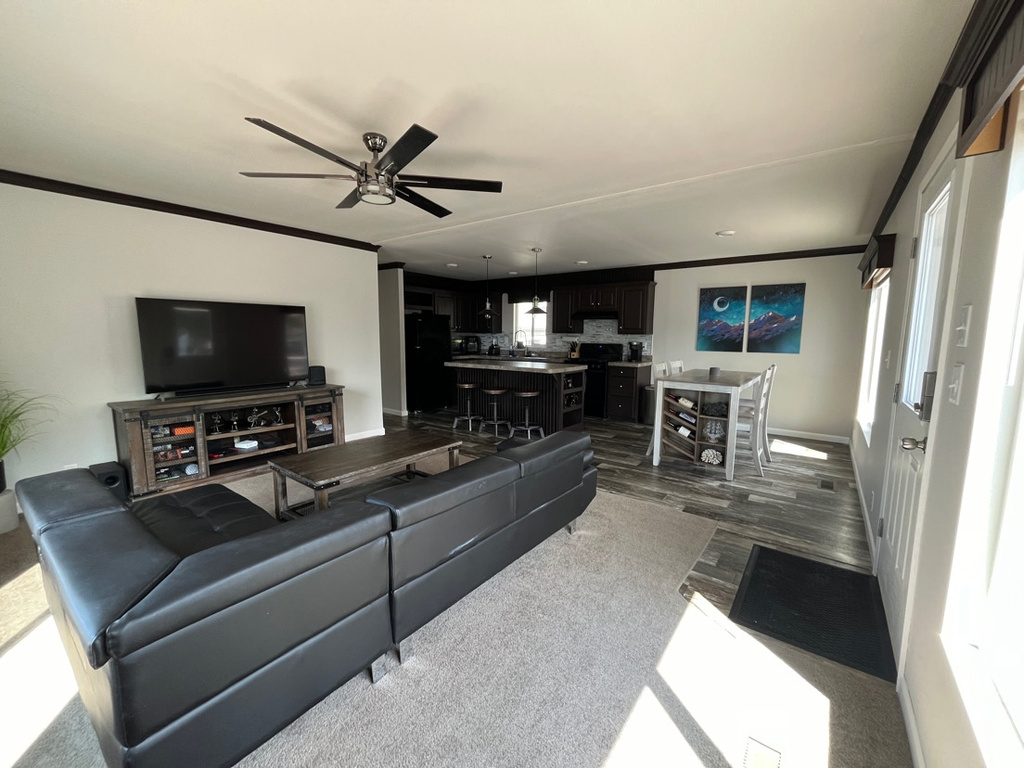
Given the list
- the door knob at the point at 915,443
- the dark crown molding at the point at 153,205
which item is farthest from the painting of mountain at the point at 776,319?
the dark crown molding at the point at 153,205

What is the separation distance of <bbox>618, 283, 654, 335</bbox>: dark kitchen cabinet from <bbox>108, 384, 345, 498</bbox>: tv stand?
4.44m

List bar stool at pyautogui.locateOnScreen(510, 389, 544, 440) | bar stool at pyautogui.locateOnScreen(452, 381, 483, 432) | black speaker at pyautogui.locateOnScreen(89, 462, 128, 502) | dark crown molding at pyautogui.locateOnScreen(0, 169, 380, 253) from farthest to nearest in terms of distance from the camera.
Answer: bar stool at pyautogui.locateOnScreen(452, 381, 483, 432) < bar stool at pyautogui.locateOnScreen(510, 389, 544, 440) < black speaker at pyautogui.locateOnScreen(89, 462, 128, 502) < dark crown molding at pyautogui.locateOnScreen(0, 169, 380, 253)

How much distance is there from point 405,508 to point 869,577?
2.67m

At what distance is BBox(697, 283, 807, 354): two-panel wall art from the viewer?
5480 millimetres

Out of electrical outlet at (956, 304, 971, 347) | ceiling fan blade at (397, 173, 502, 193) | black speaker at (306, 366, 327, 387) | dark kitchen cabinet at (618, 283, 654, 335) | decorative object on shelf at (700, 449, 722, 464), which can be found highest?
ceiling fan blade at (397, 173, 502, 193)

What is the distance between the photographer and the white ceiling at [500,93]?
4.95ft

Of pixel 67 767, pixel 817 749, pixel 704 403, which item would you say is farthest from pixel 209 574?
pixel 704 403

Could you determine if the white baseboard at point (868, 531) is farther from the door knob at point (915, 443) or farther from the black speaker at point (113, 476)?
the black speaker at point (113, 476)

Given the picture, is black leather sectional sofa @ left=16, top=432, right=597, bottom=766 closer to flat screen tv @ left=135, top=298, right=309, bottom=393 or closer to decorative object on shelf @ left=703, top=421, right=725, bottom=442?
flat screen tv @ left=135, top=298, right=309, bottom=393

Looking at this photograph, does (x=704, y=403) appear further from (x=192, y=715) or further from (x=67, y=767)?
(x=67, y=767)

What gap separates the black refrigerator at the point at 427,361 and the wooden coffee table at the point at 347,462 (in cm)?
343

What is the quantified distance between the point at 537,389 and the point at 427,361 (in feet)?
7.86

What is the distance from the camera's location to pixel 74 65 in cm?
179

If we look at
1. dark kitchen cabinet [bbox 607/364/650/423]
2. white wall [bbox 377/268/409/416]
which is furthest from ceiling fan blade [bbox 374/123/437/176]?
dark kitchen cabinet [bbox 607/364/650/423]
